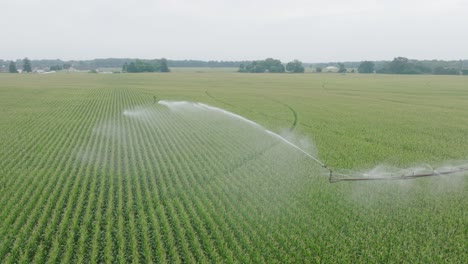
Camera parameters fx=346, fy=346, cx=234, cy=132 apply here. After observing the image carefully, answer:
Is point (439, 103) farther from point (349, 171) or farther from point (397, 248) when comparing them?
point (397, 248)

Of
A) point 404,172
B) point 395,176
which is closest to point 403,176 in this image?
point 395,176

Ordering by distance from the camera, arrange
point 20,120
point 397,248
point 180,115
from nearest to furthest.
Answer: point 397,248 < point 20,120 < point 180,115

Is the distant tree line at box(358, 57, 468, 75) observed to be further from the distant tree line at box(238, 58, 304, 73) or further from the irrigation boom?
the irrigation boom

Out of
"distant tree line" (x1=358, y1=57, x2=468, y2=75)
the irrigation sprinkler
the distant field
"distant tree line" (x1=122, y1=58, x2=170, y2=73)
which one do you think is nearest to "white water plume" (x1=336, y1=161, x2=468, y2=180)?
the irrigation sprinkler

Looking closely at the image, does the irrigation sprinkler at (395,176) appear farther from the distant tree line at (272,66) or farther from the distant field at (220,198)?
the distant tree line at (272,66)

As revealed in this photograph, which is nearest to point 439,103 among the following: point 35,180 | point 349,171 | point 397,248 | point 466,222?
point 349,171

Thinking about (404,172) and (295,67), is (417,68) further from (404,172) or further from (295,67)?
(404,172)

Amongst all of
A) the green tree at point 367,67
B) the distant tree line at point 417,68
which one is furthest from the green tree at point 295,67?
the distant tree line at point 417,68

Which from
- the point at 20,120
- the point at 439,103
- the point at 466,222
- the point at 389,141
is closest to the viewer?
the point at 466,222

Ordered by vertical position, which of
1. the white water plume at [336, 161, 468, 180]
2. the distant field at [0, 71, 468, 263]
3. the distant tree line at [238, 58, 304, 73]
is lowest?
the white water plume at [336, 161, 468, 180]
